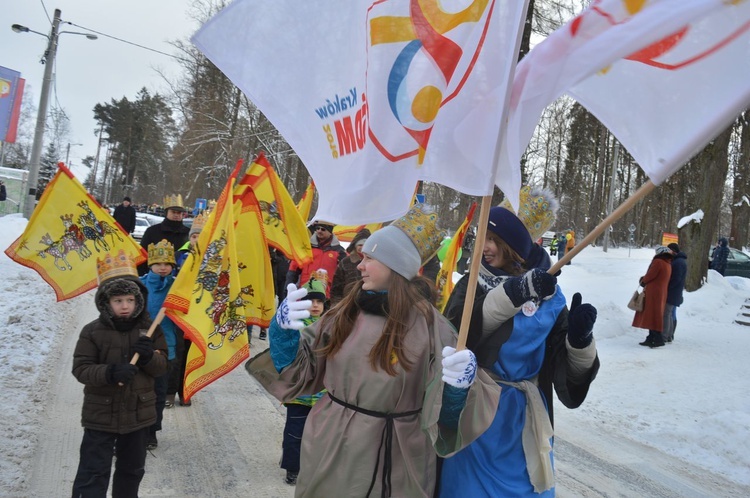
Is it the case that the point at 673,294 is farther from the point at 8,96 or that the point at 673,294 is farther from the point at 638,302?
the point at 8,96

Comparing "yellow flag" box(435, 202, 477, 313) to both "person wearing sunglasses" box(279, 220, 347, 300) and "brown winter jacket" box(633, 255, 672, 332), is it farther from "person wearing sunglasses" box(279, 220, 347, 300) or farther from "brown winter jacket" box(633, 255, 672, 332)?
"brown winter jacket" box(633, 255, 672, 332)

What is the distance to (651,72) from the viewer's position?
2.19m

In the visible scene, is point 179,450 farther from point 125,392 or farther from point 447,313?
point 447,313

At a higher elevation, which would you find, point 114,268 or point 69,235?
point 69,235

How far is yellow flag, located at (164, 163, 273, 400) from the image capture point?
389 centimetres

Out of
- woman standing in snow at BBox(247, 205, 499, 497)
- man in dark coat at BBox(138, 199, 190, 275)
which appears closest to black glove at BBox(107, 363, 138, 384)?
woman standing in snow at BBox(247, 205, 499, 497)

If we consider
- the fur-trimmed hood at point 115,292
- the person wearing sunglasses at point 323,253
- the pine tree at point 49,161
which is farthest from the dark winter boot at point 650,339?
the pine tree at point 49,161

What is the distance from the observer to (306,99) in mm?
2635

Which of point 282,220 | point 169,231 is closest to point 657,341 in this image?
point 282,220

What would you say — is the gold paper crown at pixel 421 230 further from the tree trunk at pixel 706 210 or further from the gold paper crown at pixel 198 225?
the tree trunk at pixel 706 210

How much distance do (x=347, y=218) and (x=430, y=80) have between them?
622 millimetres

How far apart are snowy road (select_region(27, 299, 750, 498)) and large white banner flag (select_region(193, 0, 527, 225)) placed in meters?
2.83

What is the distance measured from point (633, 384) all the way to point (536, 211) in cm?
601

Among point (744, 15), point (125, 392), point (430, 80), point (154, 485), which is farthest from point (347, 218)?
point (154, 485)
